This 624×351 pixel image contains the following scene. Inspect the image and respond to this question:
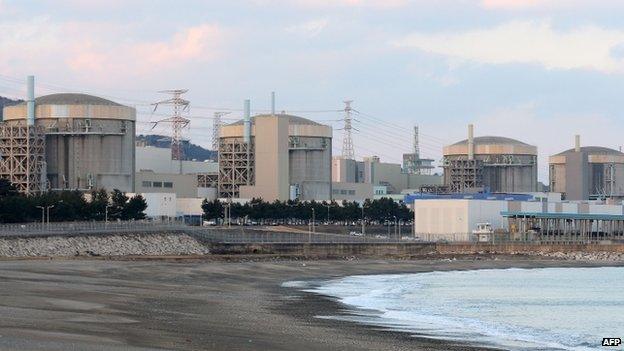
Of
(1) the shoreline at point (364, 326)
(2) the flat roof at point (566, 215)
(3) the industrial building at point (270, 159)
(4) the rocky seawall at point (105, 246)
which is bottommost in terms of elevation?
(1) the shoreline at point (364, 326)

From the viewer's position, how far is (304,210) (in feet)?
582

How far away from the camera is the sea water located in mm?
45031

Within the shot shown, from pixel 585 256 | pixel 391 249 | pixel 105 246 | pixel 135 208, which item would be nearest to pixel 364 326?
pixel 105 246

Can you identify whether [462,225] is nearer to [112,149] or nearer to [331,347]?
[112,149]

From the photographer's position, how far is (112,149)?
165875mm

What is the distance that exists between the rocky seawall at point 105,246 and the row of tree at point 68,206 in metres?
18.0

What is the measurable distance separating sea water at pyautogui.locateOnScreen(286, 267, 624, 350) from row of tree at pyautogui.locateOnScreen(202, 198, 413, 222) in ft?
235

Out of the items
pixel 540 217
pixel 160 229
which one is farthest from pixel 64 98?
pixel 540 217

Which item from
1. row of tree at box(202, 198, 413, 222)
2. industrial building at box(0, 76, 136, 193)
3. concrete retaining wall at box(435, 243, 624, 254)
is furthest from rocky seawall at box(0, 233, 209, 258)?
row of tree at box(202, 198, 413, 222)

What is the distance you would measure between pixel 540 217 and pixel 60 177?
205 ft

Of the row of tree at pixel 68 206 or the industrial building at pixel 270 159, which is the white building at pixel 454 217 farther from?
the row of tree at pixel 68 206

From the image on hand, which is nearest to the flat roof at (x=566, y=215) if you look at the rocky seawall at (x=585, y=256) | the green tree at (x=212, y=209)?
the rocky seawall at (x=585, y=256)

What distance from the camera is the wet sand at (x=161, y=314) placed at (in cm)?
3422

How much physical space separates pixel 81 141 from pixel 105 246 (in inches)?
2370
